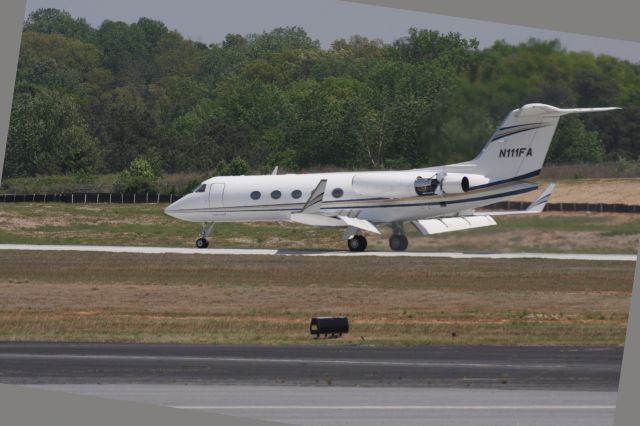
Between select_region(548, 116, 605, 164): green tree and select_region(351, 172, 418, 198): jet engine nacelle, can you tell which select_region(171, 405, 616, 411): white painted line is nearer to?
select_region(548, 116, 605, 164): green tree

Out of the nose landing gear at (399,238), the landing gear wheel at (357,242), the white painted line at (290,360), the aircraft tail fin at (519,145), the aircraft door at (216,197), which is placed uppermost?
the aircraft tail fin at (519,145)

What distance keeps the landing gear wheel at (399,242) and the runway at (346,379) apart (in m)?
23.5

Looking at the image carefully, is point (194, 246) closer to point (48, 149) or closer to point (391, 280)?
point (48, 149)

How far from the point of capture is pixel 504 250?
154ft

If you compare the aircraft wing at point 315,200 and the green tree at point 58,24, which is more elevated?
the green tree at point 58,24

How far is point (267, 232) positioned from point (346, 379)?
3397 cm

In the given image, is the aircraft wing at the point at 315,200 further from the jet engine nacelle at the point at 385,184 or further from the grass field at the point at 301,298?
the grass field at the point at 301,298

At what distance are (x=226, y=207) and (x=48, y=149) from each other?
8.92m

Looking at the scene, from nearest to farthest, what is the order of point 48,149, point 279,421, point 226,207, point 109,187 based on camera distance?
point 279,421, point 48,149, point 226,207, point 109,187

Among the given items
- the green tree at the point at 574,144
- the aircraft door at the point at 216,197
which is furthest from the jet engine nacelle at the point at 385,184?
the aircraft door at the point at 216,197

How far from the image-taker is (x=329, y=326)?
27.3 m

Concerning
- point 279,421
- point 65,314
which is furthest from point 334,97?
point 279,421

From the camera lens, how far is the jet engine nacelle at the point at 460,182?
1802 inches

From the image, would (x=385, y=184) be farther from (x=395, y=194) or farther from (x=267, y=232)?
(x=267, y=232)
